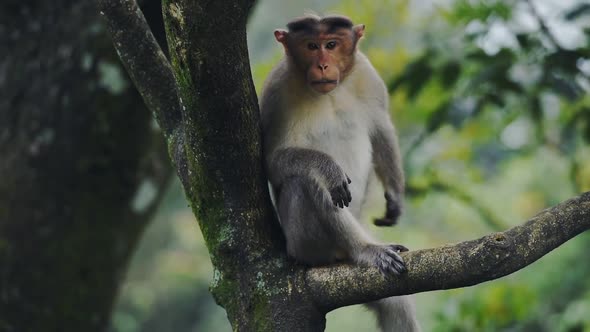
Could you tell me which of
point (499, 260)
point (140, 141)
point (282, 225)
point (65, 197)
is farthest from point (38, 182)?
point (499, 260)

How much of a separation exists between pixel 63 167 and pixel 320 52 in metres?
2.10

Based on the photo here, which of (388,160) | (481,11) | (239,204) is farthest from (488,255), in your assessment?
(481,11)

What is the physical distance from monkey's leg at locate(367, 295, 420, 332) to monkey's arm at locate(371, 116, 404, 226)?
0.64 m

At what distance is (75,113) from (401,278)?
3120mm

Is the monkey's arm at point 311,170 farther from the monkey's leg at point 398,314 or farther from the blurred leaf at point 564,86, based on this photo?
the blurred leaf at point 564,86

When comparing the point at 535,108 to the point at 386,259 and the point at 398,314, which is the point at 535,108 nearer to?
the point at 398,314

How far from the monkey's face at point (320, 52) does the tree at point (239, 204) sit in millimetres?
837

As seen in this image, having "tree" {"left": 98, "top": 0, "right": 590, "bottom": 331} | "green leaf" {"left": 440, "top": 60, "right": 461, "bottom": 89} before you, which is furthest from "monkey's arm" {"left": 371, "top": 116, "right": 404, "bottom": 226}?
"tree" {"left": 98, "top": 0, "right": 590, "bottom": 331}

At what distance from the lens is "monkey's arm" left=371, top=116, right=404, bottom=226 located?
4781mm

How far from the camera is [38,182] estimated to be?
17.7 ft

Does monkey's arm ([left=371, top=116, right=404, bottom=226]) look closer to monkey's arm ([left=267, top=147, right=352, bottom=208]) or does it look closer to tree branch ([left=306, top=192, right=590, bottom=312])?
monkey's arm ([left=267, top=147, right=352, bottom=208])

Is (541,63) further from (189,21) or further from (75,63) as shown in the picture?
(75,63)

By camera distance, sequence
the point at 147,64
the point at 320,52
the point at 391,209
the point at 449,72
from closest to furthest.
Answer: the point at 147,64 → the point at 320,52 → the point at 391,209 → the point at 449,72

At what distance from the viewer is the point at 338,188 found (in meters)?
3.95
